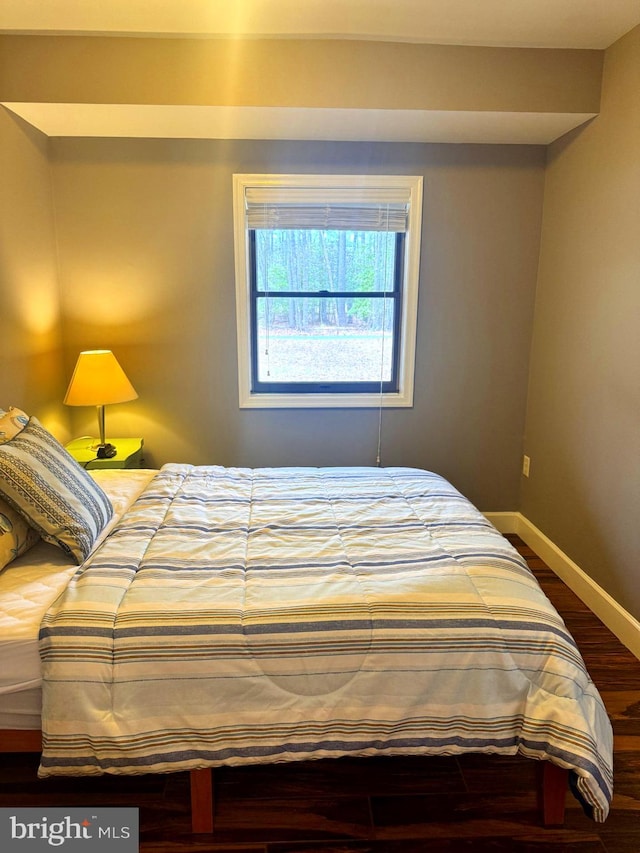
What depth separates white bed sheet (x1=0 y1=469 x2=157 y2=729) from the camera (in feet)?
4.67

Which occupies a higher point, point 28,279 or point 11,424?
point 28,279

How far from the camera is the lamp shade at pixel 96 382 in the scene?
2.79m

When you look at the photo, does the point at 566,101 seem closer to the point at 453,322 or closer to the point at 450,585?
the point at 453,322

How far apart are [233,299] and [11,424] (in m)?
1.56

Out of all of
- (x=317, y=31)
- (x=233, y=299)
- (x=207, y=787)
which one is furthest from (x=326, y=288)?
(x=207, y=787)

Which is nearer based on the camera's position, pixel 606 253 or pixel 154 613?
pixel 154 613

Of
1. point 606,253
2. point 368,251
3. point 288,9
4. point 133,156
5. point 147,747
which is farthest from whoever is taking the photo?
point 368,251

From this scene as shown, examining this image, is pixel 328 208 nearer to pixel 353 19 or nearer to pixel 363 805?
pixel 353 19

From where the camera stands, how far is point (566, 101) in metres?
2.57

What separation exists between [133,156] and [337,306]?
1439 millimetres

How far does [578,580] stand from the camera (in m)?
2.78

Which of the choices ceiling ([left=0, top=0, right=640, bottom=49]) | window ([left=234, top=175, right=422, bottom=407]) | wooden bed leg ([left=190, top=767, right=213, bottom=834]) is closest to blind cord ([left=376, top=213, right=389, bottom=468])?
window ([left=234, top=175, right=422, bottom=407])

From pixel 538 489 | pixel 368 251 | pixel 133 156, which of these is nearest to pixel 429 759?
pixel 538 489

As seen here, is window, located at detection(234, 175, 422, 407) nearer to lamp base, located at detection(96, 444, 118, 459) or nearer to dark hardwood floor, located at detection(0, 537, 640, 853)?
lamp base, located at detection(96, 444, 118, 459)
